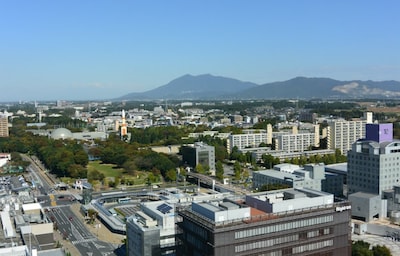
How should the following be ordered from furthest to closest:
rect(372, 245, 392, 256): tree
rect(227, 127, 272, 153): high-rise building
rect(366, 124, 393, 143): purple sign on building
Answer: rect(227, 127, 272, 153): high-rise building
rect(366, 124, 393, 143): purple sign on building
rect(372, 245, 392, 256): tree

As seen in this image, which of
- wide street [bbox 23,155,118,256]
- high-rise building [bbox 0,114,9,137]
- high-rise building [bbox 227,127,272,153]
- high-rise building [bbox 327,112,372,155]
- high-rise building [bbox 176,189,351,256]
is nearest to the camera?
high-rise building [bbox 176,189,351,256]

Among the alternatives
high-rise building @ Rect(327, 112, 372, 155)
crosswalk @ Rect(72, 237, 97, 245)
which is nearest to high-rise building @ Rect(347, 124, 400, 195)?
crosswalk @ Rect(72, 237, 97, 245)

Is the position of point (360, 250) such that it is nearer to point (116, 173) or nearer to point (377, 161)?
point (377, 161)

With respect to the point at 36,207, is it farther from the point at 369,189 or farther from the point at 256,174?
the point at 369,189

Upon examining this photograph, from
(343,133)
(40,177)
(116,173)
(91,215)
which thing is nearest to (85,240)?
(91,215)

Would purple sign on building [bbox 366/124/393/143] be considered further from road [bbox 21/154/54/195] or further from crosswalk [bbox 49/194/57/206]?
road [bbox 21/154/54/195]

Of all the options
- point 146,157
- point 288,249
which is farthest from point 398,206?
point 146,157
